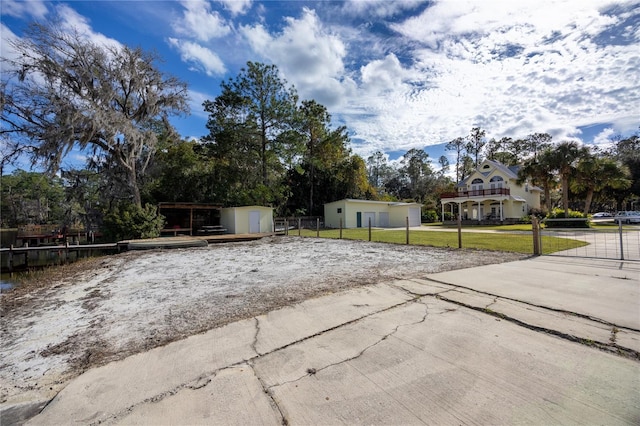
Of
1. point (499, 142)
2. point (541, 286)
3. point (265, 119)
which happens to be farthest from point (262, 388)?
point (499, 142)

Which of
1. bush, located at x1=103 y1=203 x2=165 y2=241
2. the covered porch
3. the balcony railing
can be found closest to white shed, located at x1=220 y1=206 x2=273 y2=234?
bush, located at x1=103 y1=203 x2=165 y2=241

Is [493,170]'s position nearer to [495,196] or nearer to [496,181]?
[496,181]

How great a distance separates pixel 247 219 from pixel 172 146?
363 inches

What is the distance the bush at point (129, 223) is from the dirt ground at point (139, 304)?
985cm

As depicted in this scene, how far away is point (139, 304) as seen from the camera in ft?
14.7

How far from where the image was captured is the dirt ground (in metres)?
2.72

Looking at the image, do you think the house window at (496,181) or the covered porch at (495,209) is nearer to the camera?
the covered porch at (495,209)

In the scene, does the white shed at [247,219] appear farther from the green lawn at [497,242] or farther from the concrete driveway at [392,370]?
the concrete driveway at [392,370]

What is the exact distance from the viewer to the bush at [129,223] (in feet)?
54.6

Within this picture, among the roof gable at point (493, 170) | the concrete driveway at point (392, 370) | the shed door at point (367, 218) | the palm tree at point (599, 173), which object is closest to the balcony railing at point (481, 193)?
the roof gable at point (493, 170)

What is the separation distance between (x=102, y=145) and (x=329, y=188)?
20.7 m

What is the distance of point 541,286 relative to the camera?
443cm

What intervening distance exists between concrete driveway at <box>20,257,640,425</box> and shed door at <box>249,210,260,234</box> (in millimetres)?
18876

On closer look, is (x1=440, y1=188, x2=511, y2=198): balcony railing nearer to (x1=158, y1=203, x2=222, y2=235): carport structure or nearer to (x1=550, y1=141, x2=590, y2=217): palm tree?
(x1=550, y1=141, x2=590, y2=217): palm tree
